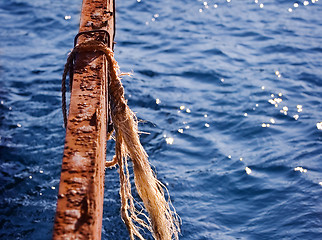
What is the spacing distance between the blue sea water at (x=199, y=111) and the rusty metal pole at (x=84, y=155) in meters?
2.15

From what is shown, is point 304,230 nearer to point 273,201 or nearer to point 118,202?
point 273,201

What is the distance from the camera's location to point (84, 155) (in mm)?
1645

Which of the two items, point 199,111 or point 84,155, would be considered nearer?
point 84,155

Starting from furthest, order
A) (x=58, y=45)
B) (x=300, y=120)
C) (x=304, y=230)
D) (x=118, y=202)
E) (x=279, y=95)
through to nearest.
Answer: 1. (x=58, y=45)
2. (x=279, y=95)
3. (x=300, y=120)
4. (x=118, y=202)
5. (x=304, y=230)

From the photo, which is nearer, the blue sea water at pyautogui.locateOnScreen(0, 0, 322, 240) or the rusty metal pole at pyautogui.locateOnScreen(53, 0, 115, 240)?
the rusty metal pole at pyautogui.locateOnScreen(53, 0, 115, 240)

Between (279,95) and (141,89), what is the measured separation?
205 cm

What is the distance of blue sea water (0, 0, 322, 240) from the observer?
404cm

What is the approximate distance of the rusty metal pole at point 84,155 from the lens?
4.66 feet

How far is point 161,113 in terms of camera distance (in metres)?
5.59

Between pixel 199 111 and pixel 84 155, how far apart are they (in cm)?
408

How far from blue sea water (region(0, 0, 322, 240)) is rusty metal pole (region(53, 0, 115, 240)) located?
2154mm

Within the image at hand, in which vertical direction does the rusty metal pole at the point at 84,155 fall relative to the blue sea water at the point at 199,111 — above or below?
above

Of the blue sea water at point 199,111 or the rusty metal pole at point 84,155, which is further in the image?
the blue sea water at point 199,111

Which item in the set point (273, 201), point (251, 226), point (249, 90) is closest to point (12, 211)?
point (251, 226)
